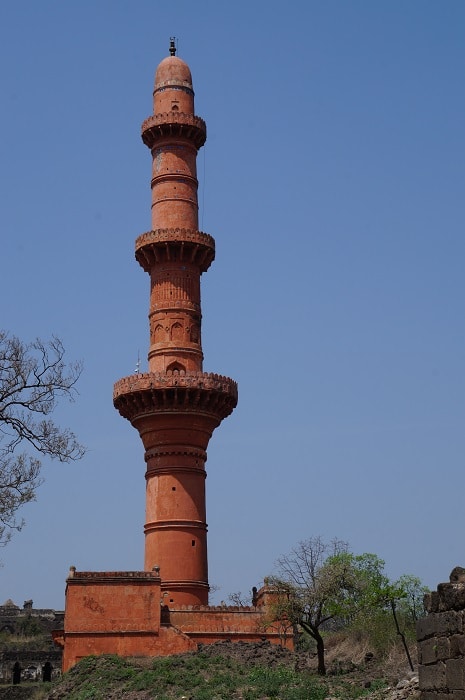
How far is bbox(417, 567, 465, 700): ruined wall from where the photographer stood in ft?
31.4

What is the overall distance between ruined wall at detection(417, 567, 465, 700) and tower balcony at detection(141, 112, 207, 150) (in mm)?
23634

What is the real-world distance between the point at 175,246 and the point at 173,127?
4049mm

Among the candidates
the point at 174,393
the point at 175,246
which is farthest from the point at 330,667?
the point at 175,246

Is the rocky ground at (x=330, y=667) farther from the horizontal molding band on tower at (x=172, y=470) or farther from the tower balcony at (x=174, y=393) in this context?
the tower balcony at (x=174, y=393)

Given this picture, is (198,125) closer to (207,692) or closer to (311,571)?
(311,571)

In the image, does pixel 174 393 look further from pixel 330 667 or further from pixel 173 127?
pixel 173 127

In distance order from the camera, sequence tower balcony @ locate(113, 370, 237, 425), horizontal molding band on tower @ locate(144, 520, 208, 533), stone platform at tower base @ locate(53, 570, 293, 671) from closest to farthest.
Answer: stone platform at tower base @ locate(53, 570, 293, 671) < horizontal molding band on tower @ locate(144, 520, 208, 533) < tower balcony @ locate(113, 370, 237, 425)

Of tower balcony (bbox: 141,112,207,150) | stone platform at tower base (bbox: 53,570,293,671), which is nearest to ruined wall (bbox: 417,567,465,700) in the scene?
stone platform at tower base (bbox: 53,570,293,671)

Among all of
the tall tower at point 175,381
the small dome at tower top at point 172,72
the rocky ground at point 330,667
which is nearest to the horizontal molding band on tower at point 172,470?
the tall tower at point 175,381

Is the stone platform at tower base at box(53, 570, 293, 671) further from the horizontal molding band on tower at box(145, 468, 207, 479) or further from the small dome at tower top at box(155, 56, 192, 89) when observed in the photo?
the small dome at tower top at box(155, 56, 192, 89)

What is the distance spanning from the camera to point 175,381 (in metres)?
28.4

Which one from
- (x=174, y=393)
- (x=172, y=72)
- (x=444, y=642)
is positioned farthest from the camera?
(x=172, y=72)

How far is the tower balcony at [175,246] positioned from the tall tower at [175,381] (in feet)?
0.10

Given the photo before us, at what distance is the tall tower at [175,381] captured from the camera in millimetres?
28000
